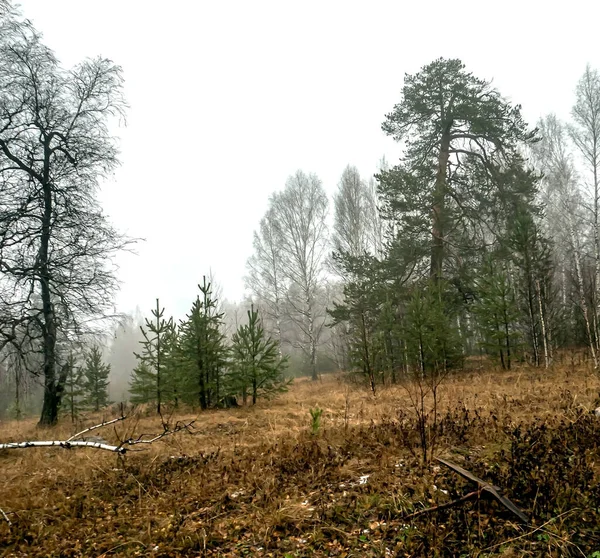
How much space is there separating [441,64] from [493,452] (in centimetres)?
1495

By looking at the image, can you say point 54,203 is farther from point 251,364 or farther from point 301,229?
point 301,229

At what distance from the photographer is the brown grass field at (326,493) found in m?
2.94

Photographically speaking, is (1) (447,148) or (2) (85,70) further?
(1) (447,148)

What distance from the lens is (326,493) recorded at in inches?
153

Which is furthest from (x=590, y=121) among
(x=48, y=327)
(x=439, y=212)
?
(x=48, y=327)

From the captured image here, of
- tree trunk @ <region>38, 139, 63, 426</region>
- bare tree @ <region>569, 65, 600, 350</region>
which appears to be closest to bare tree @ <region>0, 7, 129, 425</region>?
tree trunk @ <region>38, 139, 63, 426</region>

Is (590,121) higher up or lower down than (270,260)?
higher up

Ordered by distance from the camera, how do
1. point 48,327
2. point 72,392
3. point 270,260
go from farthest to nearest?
point 270,260
point 72,392
point 48,327

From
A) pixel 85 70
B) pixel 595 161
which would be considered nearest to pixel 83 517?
pixel 85 70

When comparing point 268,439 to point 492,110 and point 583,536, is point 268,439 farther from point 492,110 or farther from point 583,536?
point 492,110

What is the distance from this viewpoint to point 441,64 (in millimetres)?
13898

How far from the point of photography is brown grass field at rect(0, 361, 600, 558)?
294cm

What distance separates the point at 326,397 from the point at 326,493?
22.1 feet

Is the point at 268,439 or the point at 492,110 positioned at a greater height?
the point at 492,110
